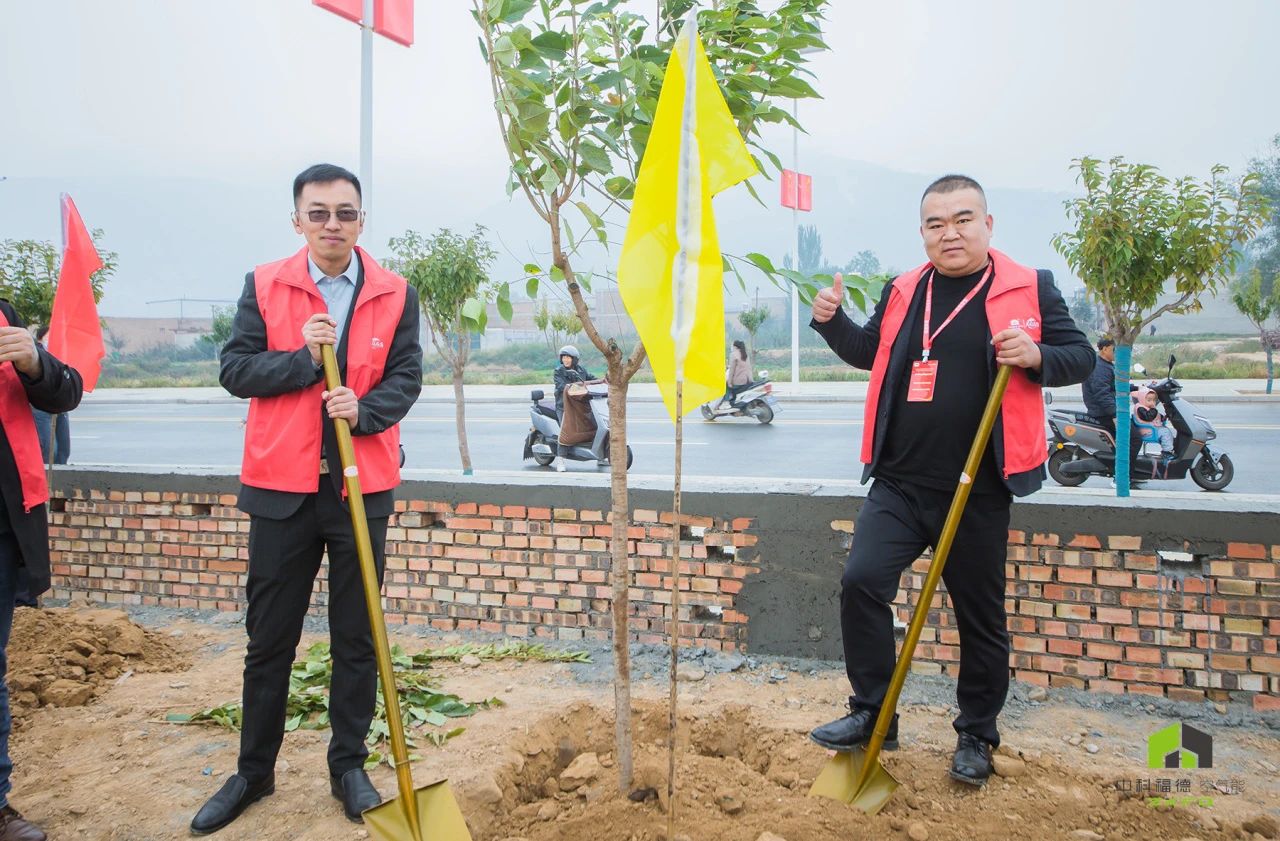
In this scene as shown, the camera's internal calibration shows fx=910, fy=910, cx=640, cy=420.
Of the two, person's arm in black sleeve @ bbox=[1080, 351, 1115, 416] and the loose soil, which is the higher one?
person's arm in black sleeve @ bbox=[1080, 351, 1115, 416]

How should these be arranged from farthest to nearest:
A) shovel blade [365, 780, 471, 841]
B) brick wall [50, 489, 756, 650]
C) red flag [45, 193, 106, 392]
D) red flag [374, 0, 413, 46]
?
red flag [374, 0, 413, 46] < red flag [45, 193, 106, 392] < brick wall [50, 489, 756, 650] < shovel blade [365, 780, 471, 841]

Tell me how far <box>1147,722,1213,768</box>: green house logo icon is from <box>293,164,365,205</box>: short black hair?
3.13 m

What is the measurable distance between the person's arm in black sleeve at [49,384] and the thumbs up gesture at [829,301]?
224cm

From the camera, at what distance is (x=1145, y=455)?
8.83m

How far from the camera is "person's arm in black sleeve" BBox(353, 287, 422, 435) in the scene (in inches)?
104

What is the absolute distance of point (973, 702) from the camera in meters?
2.94

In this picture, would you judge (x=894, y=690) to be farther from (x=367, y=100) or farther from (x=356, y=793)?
(x=367, y=100)

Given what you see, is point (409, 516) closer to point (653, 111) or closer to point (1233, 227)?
point (653, 111)

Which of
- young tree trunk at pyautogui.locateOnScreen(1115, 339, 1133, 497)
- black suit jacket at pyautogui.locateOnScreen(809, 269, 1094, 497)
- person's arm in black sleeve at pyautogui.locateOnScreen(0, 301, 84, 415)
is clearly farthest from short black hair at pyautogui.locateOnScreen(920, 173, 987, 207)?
young tree trunk at pyautogui.locateOnScreen(1115, 339, 1133, 497)

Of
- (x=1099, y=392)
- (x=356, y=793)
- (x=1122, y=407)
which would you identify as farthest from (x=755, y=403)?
(x=356, y=793)

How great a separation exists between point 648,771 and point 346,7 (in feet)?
23.5

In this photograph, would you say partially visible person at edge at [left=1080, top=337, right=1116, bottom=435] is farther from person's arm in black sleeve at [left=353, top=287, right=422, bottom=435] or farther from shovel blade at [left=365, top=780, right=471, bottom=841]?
shovel blade at [left=365, top=780, right=471, bottom=841]

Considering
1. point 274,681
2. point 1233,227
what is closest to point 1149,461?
point 1233,227

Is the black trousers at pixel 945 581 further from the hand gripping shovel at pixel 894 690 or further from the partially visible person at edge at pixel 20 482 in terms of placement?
the partially visible person at edge at pixel 20 482
